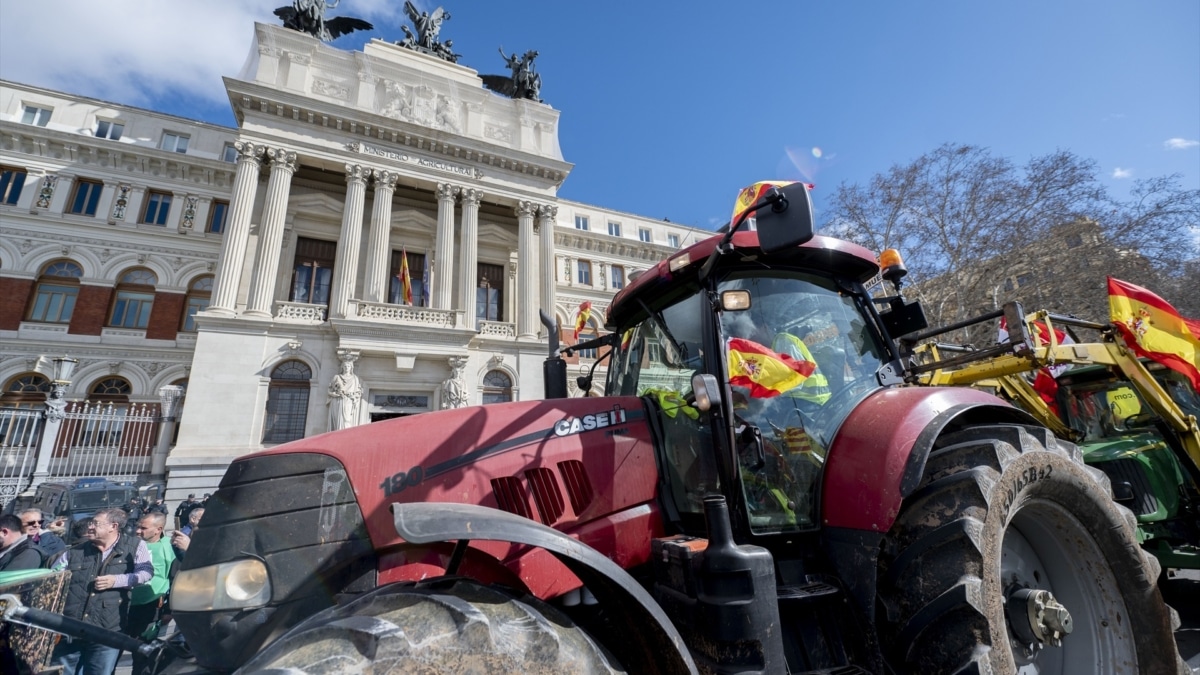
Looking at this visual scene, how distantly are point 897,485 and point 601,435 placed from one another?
4.18ft

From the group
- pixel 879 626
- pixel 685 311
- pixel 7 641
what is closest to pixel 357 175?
pixel 7 641

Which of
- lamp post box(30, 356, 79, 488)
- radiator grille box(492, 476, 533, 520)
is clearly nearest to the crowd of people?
radiator grille box(492, 476, 533, 520)

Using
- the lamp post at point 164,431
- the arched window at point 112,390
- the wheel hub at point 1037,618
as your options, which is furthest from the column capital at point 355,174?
the wheel hub at point 1037,618

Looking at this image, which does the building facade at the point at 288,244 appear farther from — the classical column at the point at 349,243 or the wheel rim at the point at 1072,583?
the wheel rim at the point at 1072,583

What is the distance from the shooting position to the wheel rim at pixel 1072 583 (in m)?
2.34

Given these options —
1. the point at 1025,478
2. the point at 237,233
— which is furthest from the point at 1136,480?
the point at 237,233

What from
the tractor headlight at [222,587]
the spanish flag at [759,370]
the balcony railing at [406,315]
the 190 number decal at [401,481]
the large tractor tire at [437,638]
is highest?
the balcony railing at [406,315]

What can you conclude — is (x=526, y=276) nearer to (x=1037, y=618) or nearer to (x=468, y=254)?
(x=468, y=254)

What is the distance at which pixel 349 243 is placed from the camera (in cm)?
1775

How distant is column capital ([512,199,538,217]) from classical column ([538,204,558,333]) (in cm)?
36

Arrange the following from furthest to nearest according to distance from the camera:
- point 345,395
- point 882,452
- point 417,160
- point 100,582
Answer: point 417,160 < point 345,395 < point 100,582 < point 882,452

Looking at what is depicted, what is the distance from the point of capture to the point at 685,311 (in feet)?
8.44

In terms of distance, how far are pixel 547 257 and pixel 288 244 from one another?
1019 cm

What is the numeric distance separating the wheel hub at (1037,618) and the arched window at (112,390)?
85.4ft
